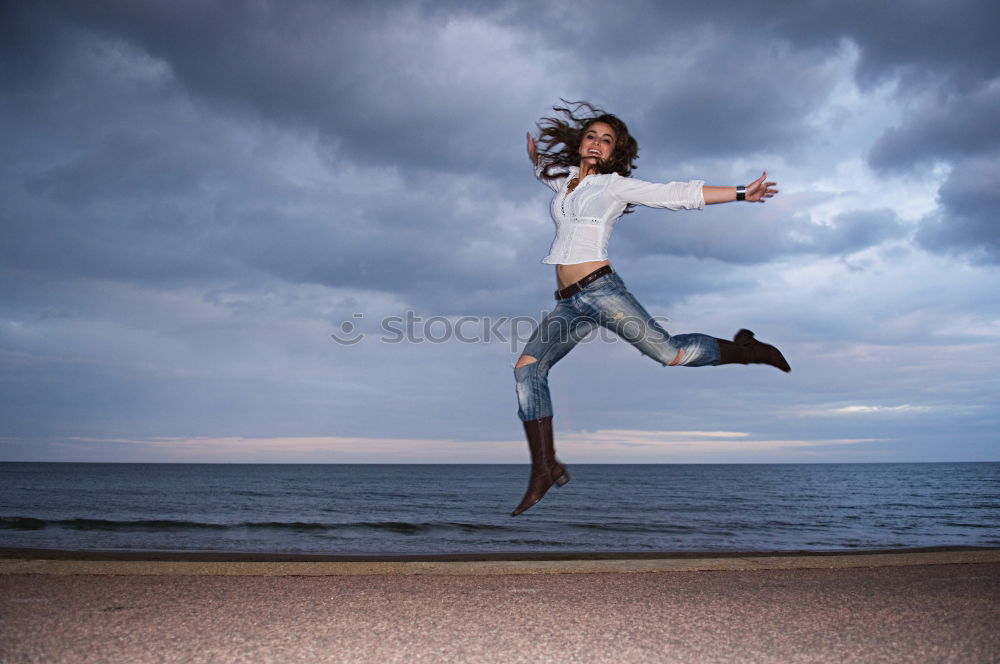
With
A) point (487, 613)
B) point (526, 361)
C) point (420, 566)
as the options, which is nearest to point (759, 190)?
point (526, 361)

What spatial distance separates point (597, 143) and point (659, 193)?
0.56 metres

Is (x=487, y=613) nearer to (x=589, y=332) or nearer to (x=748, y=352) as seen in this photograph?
(x=589, y=332)

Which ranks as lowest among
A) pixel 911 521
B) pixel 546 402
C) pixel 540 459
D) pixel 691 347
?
pixel 911 521

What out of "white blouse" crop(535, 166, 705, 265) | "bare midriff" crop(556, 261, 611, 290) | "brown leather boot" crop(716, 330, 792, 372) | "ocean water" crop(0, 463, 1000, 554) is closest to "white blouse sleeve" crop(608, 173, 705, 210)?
"white blouse" crop(535, 166, 705, 265)

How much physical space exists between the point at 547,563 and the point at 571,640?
9.04 ft

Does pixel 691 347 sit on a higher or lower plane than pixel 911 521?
higher

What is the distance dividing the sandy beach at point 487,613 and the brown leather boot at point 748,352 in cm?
128

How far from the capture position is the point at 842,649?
2.93 metres

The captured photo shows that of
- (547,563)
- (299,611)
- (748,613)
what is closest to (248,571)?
(299,611)

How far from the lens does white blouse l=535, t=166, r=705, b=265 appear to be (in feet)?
11.1

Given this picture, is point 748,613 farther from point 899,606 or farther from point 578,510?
point 578,510

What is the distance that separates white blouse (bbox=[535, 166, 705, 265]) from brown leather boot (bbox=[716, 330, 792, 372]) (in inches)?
30.5

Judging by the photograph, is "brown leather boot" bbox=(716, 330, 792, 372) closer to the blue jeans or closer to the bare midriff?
the blue jeans

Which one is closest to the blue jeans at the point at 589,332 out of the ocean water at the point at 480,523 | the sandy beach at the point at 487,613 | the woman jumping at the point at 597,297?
the woman jumping at the point at 597,297
